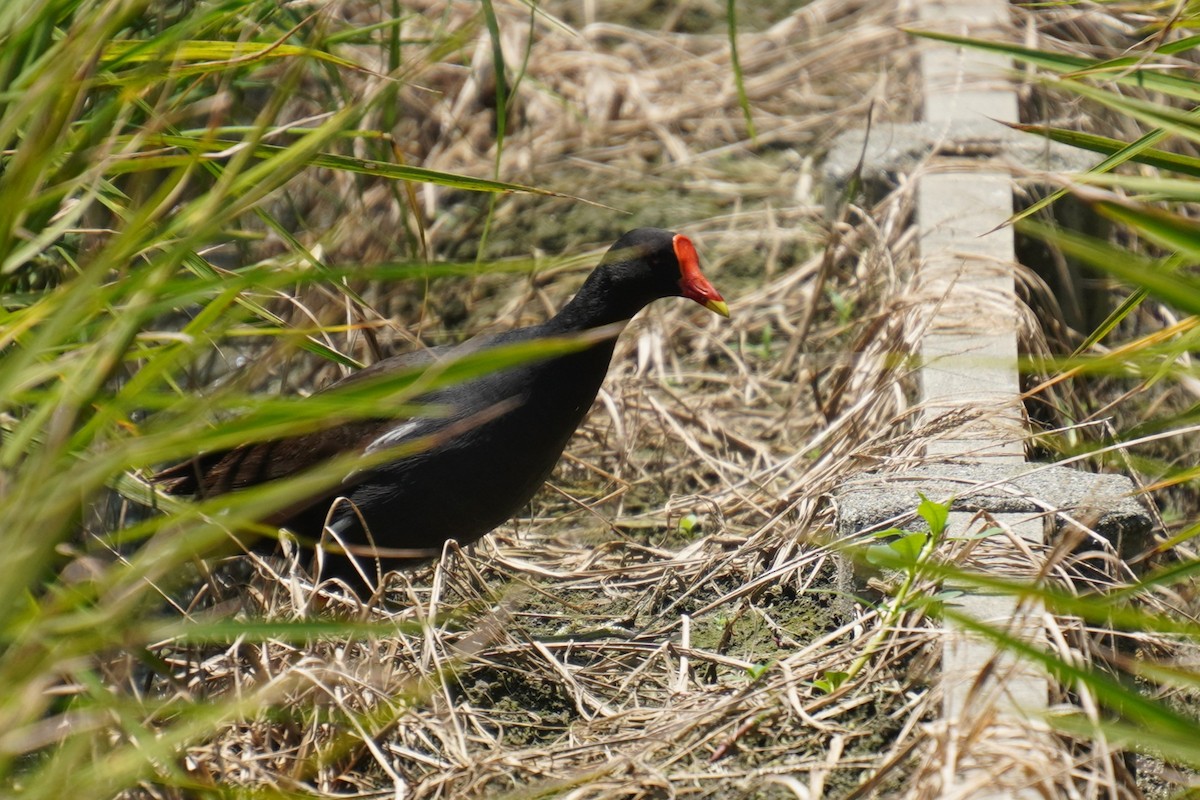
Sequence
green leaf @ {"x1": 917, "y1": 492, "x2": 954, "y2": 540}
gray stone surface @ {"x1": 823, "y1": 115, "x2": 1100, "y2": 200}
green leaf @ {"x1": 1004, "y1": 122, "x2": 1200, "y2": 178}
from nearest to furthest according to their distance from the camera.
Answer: green leaf @ {"x1": 1004, "y1": 122, "x2": 1200, "y2": 178} < green leaf @ {"x1": 917, "y1": 492, "x2": 954, "y2": 540} < gray stone surface @ {"x1": 823, "y1": 115, "x2": 1100, "y2": 200}

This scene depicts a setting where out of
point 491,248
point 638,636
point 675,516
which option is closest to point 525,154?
point 491,248

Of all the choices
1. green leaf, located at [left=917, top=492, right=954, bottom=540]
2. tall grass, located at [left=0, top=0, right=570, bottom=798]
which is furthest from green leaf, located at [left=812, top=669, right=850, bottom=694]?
tall grass, located at [left=0, top=0, right=570, bottom=798]

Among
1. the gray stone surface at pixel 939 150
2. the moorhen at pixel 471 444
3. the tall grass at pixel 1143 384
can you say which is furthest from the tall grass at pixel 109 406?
the gray stone surface at pixel 939 150

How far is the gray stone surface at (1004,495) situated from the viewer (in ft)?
8.20

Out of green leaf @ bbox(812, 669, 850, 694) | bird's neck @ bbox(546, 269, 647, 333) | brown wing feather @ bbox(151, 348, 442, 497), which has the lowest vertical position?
green leaf @ bbox(812, 669, 850, 694)

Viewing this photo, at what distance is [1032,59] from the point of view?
90.2 inches

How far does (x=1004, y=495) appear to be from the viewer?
2592 millimetres

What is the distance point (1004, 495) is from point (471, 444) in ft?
3.39

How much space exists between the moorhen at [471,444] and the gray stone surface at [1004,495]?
0.61 metres

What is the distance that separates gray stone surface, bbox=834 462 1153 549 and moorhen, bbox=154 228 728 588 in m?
0.61

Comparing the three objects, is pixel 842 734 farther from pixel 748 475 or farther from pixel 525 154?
pixel 525 154

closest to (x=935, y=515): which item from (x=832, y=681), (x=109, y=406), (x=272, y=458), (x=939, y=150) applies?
(x=832, y=681)

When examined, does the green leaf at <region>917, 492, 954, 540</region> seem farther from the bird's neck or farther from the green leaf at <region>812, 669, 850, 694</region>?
the bird's neck

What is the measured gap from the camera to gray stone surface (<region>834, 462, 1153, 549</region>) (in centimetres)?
250
